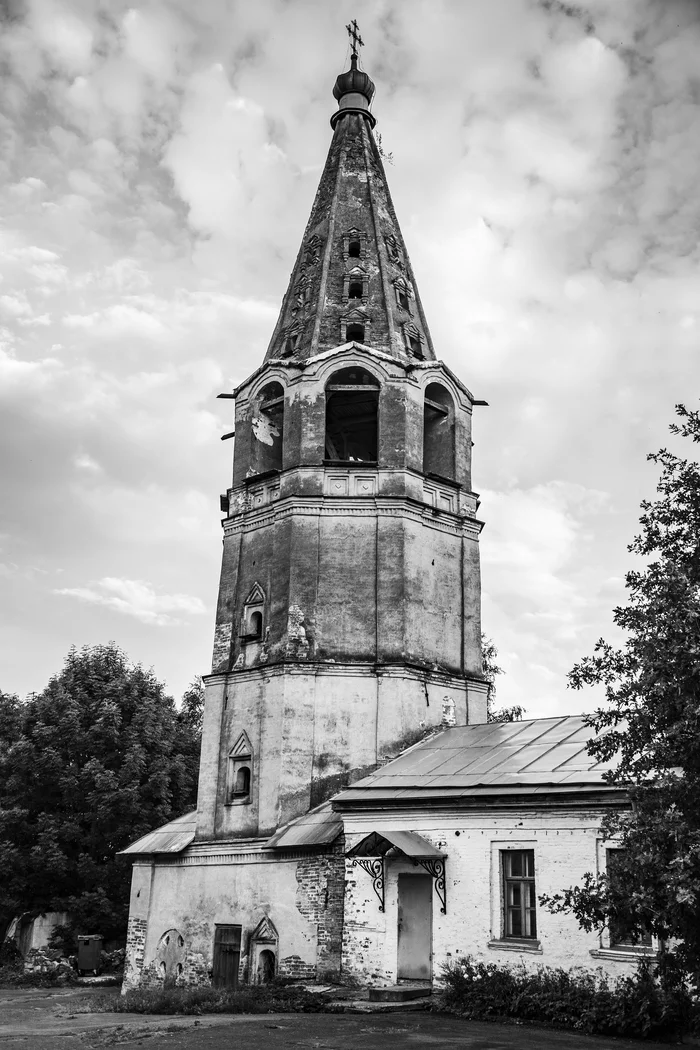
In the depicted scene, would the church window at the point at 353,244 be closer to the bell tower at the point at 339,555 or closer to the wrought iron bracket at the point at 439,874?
the bell tower at the point at 339,555

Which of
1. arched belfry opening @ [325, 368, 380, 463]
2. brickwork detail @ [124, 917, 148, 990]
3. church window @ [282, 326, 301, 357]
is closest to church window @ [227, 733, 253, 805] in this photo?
brickwork detail @ [124, 917, 148, 990]

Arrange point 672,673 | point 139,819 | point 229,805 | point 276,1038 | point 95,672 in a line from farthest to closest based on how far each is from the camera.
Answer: point 95,672, point 139,819, point 229,805, point 276,1038, point 672,673

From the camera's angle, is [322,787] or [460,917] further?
[322,787]

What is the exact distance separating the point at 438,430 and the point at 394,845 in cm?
1117

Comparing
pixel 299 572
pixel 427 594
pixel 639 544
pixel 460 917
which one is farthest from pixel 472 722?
pixel 639 544

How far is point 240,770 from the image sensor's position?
71.1ft

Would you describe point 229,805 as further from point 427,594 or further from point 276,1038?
point 276,1038

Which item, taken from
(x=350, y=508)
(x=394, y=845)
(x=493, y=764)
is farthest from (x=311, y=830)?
(x=350, y=508)

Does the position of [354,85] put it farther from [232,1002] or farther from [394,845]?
[232,1002]

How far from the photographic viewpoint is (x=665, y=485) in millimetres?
11391

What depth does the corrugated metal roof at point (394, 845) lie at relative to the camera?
16812mm

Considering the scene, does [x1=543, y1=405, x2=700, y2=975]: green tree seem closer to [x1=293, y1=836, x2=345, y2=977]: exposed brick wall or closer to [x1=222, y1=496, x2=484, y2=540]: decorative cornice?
[x1=293, y1=836, x2=345, y2=977]: exposed brick wall

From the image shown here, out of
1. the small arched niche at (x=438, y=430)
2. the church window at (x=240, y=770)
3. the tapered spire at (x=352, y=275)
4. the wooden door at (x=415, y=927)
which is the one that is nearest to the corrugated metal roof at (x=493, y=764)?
the wooden door at (x=415, y=927)

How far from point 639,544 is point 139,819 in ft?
69.5
